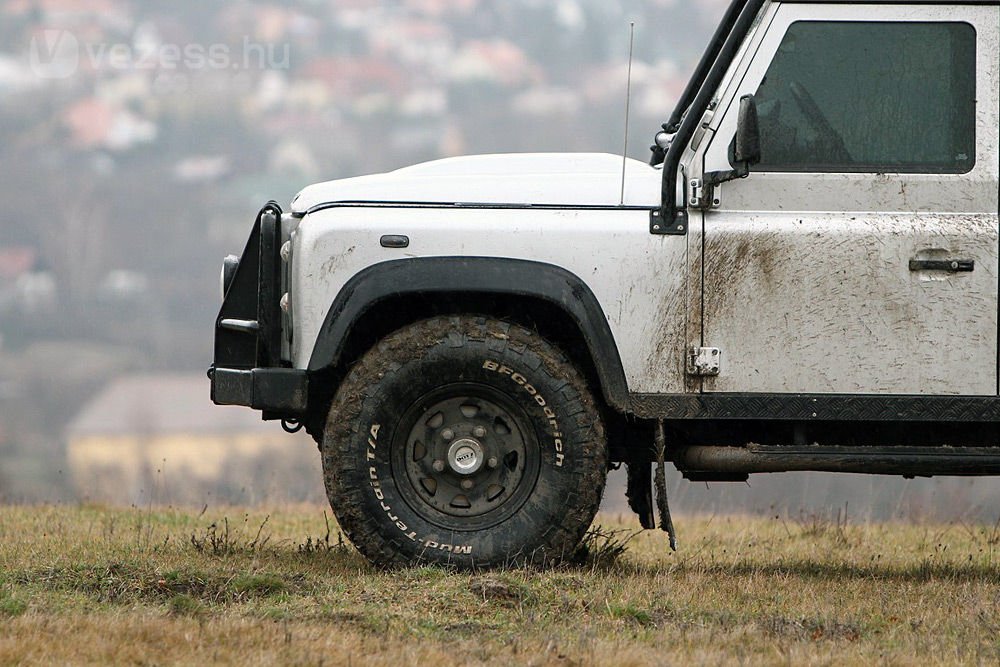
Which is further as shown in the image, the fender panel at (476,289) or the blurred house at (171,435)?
the blurred house at (171,435)

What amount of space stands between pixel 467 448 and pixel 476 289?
67cm

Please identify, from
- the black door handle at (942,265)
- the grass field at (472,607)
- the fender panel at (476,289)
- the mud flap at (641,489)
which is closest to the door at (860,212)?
the black door handle at (942,265)

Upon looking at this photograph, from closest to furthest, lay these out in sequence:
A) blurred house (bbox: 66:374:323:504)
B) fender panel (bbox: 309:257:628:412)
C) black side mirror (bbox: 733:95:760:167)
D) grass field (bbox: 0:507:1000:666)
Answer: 1. grass field (bbox: 0:507:1000:666)
2. black side mirror (bbox: 733:95:760:167)
3. fender panel (bbox: 309:257:628:412)
4. blurred house (bbox: 66:374:323:504)

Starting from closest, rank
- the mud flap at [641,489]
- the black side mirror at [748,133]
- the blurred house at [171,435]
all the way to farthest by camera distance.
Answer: the black side mirror at [748,133]
the mud flap at [641,489]
the blurred house at [171,435]

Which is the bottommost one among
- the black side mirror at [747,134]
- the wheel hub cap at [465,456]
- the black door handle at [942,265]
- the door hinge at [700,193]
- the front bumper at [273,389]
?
the wheel hub cap at [465,456]

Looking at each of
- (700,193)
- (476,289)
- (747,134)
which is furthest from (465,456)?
(747,134)

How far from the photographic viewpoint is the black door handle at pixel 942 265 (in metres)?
5.76

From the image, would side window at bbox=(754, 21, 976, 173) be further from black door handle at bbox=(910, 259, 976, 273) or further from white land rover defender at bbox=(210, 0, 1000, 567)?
black door handle at bbox=(910, 259, 976, 273)

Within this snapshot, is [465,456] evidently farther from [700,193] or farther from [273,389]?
[700,193]

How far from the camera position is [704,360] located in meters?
5.82

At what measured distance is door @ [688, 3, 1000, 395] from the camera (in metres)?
5.77

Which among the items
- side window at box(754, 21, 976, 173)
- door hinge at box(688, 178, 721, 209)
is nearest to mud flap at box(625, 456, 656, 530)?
door hinge at box(688, 178, 721, 209)

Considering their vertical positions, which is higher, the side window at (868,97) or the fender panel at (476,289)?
the side window at (868,97)

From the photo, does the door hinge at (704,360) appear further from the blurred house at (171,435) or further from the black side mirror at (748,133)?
the blurred house at (171,435)
